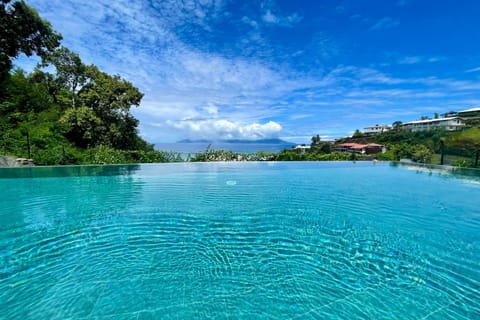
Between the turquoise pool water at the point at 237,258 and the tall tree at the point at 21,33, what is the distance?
983 centimetres

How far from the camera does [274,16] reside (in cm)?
1042

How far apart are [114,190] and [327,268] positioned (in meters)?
6.58

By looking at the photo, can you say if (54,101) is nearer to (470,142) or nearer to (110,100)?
(110,100)

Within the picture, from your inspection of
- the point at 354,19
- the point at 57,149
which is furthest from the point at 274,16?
the point at 57,149

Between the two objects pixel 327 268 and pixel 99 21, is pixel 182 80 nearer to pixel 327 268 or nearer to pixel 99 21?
pixel 99 21

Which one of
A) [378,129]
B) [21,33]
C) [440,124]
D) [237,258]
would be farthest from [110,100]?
[378,129]

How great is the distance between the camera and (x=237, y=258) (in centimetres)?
271

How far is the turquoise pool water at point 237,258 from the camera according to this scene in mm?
1850

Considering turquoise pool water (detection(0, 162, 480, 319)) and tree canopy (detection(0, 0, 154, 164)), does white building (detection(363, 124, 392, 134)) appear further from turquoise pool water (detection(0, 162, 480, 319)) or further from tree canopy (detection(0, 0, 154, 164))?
turquoise pool water (detection(0, 162, 480, 319))

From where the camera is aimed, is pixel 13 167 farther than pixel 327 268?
Yes

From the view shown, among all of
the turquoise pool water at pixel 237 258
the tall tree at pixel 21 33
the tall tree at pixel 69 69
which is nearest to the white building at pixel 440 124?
the turquoise pool water at pixel 237 258

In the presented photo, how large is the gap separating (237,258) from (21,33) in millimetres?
15163

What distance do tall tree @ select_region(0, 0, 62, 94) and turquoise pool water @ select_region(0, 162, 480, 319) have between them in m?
9.83

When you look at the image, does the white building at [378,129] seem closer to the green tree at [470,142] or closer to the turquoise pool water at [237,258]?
the green tree at [470,142]
